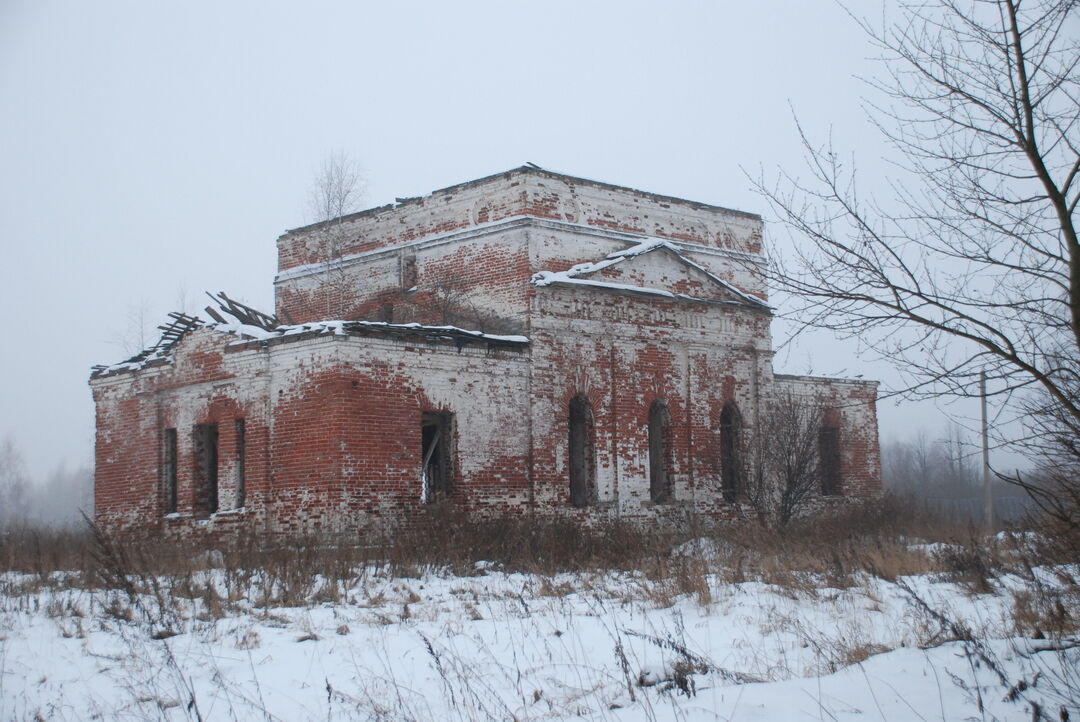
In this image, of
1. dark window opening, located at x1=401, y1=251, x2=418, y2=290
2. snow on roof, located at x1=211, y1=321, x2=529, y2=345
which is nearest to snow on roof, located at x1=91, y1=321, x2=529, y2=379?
snow on roof, located at x1=211, y1=321, x2=529, y2=345

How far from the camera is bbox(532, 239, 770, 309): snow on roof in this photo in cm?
2042

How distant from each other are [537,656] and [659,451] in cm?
1382

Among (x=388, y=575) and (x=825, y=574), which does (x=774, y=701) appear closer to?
(x=825, y=574)

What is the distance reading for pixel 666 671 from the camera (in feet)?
24.1

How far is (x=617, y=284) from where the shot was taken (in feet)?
69.9

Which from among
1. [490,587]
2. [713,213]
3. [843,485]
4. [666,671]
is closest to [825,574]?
[490,587]

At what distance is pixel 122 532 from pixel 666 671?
614 inches

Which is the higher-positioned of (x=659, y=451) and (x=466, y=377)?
(x=466, y=377)

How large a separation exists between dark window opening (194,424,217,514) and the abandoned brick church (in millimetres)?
42

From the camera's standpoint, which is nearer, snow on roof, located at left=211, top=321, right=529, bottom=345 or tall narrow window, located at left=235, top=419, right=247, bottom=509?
snow on roof, located at left=211, top=321, right=529, bottom=345

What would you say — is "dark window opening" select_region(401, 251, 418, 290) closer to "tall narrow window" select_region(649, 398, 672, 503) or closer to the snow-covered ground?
"tall narrow window" select_region(649, 398, 672, 503)

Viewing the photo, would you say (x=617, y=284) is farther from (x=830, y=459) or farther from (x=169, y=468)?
(x=169, y=468)

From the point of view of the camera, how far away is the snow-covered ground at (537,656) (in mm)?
6590

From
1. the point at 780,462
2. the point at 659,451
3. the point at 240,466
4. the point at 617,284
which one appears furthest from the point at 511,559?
the point at 780,462
